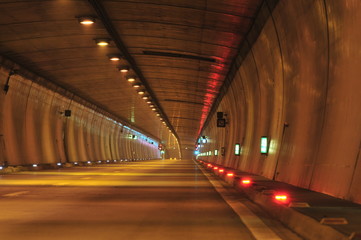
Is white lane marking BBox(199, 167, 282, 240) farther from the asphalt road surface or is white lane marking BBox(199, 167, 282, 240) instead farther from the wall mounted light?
the wall mounted light

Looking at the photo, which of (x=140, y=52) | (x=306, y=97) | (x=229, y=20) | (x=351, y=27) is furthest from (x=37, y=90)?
(x=351, y=27)

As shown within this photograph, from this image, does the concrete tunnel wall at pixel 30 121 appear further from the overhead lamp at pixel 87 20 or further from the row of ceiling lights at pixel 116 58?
the overhead lamp at pixel 87 20

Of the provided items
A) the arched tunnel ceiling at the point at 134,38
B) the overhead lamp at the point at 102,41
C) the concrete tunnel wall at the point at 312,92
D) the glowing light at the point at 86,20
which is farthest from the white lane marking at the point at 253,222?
the overhead lamp at the point at 102,41

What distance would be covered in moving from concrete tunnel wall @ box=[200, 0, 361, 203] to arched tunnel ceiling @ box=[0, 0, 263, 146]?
1430mm

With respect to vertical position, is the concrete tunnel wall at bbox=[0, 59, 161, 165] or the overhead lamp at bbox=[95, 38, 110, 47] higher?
the overhead lamp at bbox=[95, 38, 110, 47]

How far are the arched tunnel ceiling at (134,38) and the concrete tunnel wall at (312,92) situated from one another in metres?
1.43

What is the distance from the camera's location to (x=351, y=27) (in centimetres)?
1251

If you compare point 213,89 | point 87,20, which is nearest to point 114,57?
point 87,20

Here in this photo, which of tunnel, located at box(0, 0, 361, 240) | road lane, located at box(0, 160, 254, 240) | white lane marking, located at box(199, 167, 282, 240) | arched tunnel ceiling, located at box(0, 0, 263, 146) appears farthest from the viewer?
arched tunnel ceiling, located at box(0, 0, 263, 146)

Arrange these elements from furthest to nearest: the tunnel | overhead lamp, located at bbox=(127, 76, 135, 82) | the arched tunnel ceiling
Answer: overhead lamp, located at bbox=(127, 76, 135, 82) → the arched tunnel ceiling → the tunnel

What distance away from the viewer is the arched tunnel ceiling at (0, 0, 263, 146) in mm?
19547

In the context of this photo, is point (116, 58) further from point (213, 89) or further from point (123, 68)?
point (213, 89)

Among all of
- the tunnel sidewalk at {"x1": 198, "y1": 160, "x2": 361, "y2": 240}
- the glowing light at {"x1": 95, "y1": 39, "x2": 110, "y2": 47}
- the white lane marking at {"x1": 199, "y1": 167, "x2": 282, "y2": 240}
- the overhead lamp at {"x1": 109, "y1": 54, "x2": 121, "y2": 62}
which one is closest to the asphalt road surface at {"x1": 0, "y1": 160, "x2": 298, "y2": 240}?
the white lane marking at {"x1": 199, "y1": 167, "x2": 282, "y2": 240}

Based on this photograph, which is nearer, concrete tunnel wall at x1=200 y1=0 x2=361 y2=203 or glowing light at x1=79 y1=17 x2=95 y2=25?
concrete tunnel wall at x1=200 y1=0 x2=361 y2=203
